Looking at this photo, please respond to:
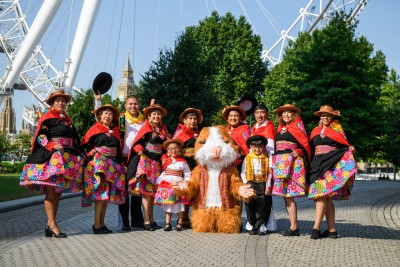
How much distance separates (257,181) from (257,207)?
394 millimetres

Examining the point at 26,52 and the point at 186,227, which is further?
the point at 26,52

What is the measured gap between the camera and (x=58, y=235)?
796 cm

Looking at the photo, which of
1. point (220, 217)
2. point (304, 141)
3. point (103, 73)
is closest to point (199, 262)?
point (220, 217)

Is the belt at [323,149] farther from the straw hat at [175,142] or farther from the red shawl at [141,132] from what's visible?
the red shawl at [141,132]

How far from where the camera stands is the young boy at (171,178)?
8.61m

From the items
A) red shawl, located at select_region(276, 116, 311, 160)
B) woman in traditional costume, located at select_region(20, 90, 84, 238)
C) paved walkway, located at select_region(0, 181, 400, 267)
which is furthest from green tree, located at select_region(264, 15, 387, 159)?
woman in traditional costume, located at select_region(20, 90, 84, 238)

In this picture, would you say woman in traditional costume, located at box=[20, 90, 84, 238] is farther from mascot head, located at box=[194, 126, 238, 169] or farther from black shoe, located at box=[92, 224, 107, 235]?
mascot head, located at box=[194, 126, 238, 169]

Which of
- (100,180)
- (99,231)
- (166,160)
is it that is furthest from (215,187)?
(99,231)

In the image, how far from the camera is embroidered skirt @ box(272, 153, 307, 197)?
8039 mm

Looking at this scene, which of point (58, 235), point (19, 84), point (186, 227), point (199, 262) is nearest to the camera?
point (199, 262)

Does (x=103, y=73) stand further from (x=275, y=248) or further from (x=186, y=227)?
(x=275, y=248)

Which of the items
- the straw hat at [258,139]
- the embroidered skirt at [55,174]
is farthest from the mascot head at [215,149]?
the embroidered skirt at [55,174]

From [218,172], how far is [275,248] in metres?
1.73

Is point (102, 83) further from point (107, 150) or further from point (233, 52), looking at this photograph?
point (233, 52)
